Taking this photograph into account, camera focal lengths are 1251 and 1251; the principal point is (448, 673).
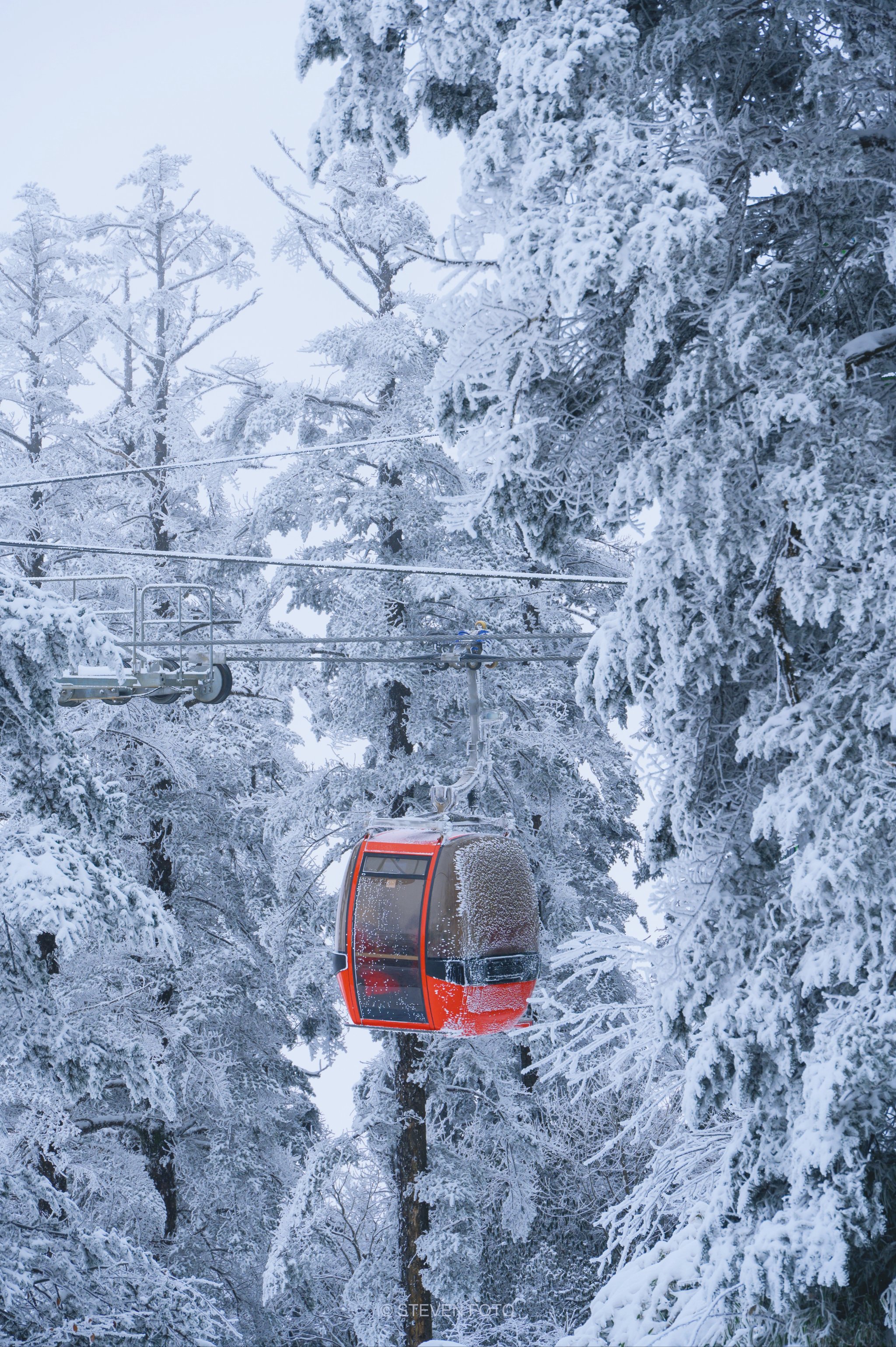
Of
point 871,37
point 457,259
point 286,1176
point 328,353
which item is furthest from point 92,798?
point 286,1176

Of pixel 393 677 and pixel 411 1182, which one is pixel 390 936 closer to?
pixel 393 677

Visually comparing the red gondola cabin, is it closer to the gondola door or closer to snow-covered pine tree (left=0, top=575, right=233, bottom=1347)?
the gondola door

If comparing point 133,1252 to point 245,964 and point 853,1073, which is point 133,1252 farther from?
point 245,964

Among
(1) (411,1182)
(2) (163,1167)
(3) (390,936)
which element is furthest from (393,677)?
(2) (163,1167)

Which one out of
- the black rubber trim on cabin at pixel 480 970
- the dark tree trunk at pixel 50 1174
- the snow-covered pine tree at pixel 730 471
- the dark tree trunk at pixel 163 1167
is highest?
the snow-covered pine tree at pixel 730 471

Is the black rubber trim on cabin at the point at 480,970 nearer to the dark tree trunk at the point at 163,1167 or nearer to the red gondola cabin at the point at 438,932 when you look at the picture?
the red gondola cabin at the point at 438,932

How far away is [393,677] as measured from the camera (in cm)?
1277

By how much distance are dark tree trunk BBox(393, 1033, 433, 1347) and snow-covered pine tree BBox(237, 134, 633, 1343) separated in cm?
3

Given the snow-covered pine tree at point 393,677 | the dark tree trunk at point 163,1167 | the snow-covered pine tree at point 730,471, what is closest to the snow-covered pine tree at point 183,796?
the dark tree trunk at point 163,1167

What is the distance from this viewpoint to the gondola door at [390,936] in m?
8.61

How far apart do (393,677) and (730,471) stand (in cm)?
790

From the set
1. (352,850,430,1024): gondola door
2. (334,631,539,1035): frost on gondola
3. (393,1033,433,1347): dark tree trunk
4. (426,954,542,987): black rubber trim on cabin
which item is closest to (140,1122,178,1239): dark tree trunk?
(393,1033,433,1347): dark tree trunk

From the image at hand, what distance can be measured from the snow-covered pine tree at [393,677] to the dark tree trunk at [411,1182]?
0.09 ft

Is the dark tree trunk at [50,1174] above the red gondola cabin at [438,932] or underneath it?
underneath
